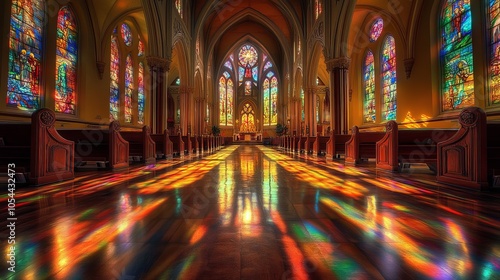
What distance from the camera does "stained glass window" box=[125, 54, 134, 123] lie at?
16.7 m

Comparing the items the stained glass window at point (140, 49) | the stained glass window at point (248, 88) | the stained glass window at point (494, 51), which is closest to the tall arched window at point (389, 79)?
the stained glass window at point (494, 51)

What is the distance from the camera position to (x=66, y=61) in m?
11.9

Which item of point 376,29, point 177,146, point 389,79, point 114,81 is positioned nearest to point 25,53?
point 114,81

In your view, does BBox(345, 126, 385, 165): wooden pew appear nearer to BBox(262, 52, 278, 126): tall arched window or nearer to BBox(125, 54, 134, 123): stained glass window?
BBox(125, 54, 134, 123): stained glass window

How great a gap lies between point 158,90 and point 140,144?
20.3 ft

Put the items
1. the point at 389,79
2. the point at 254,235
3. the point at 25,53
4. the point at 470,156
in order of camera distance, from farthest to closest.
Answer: the point at 389,79 → the point at 25,53 → the point at 470,156 → the point at 254,235

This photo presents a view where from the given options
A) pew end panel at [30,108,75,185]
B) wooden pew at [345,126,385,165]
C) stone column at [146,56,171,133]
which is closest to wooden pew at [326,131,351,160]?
wooden pew at [345,126,385,165]

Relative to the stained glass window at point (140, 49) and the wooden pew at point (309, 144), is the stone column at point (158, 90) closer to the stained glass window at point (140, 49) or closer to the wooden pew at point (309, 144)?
the stained glass window at point (140, 49)

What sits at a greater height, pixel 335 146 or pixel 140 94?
pixel 140 94

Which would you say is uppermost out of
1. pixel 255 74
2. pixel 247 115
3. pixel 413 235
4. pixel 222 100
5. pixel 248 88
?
pixel 255 74

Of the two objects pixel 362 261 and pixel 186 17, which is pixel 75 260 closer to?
pixel 362 261

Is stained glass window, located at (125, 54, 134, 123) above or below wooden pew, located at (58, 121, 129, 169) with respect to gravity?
above

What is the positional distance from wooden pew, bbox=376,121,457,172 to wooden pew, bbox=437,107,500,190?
3.99 ft

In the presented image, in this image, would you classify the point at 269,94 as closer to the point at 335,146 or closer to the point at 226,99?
the point at 226,99
